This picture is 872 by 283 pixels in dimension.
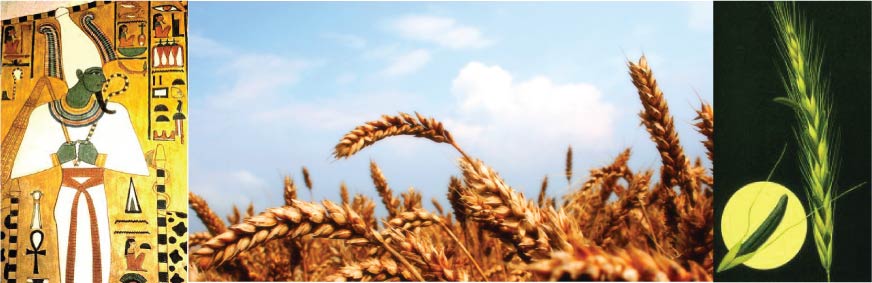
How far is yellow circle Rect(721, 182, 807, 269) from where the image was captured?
217 cm

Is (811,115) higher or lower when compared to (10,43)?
lower

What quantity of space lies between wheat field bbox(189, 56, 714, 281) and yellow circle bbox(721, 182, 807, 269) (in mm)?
116

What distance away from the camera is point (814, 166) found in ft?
7.26

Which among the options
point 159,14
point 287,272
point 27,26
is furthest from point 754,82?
point 27,26

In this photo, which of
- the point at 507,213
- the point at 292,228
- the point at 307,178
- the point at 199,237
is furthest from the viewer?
the point at 307,178

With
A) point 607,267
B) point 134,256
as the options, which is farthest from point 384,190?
point 607,267

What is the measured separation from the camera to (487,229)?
145cm

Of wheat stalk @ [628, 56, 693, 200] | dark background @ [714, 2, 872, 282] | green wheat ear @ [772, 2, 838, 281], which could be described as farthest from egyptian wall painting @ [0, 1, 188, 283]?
green wheat ear @ [772, 2, 838, 281]

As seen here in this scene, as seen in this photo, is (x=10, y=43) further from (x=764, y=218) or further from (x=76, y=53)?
(x=764, y=218)

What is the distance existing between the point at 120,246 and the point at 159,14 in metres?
0.78

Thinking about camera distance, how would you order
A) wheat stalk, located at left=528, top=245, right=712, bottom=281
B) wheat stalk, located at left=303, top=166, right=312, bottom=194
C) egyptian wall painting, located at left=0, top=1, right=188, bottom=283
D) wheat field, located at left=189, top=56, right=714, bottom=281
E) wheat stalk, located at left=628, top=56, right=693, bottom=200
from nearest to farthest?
wheat stalk, located at left=528, top=245, right=712, bottom=281, wheat field, located at left=189, top=56, right=714, bottom=281, wheat stalk, located at left=628, top=56, right=693, bottom=200, egyptian wall painting, located at left=0, top=1, right=188, bottom=283, wheat stalk, located at left=303, top=166, right=312, bottom=194

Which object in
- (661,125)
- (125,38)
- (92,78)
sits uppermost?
(125,38)

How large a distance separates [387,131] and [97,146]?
3.43ft

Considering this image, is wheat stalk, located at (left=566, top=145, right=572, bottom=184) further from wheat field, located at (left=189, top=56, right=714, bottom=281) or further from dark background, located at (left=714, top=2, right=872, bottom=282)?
dark background, located at (left=714, top=2, right=872, bottom=282)
